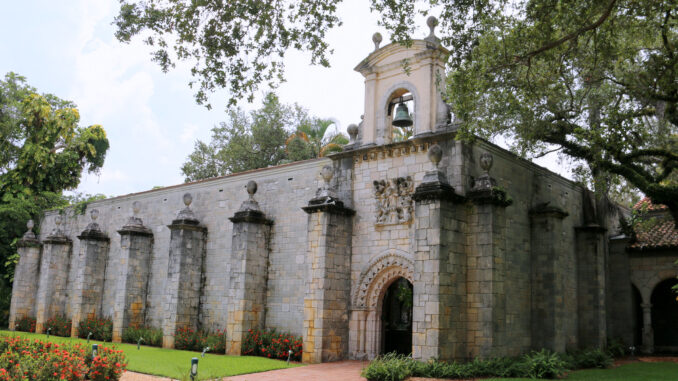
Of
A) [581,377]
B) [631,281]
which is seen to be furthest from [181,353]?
[631,281]

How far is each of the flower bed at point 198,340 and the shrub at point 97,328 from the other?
14.5 ft

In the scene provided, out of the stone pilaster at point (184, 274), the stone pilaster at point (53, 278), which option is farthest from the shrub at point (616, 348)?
the stone pilaster at point (53, 278)

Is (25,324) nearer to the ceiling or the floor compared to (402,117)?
nearer to the floor

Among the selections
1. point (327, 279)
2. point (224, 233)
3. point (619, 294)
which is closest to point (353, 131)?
point (327, 279)

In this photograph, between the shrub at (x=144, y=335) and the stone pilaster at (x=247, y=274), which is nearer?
the stone pilaster at (x=247, y=274)

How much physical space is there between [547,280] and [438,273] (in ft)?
15.1

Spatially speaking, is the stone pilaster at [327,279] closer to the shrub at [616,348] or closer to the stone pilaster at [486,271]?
the stone pilaster at [486,271]

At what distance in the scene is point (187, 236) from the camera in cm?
2028

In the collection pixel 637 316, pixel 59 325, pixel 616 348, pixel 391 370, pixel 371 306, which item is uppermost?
pixel 371 306

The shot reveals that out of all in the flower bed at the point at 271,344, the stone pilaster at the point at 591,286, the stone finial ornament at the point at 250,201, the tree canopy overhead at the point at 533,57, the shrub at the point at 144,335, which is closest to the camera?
the tree canopy overhead at the point at 533,57

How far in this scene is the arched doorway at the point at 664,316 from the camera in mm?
21828

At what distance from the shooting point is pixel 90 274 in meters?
24.3

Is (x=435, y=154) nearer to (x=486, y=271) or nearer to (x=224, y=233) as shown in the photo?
(x=486, y=271)

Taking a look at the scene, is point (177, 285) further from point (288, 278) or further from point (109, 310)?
point (109, 310)
